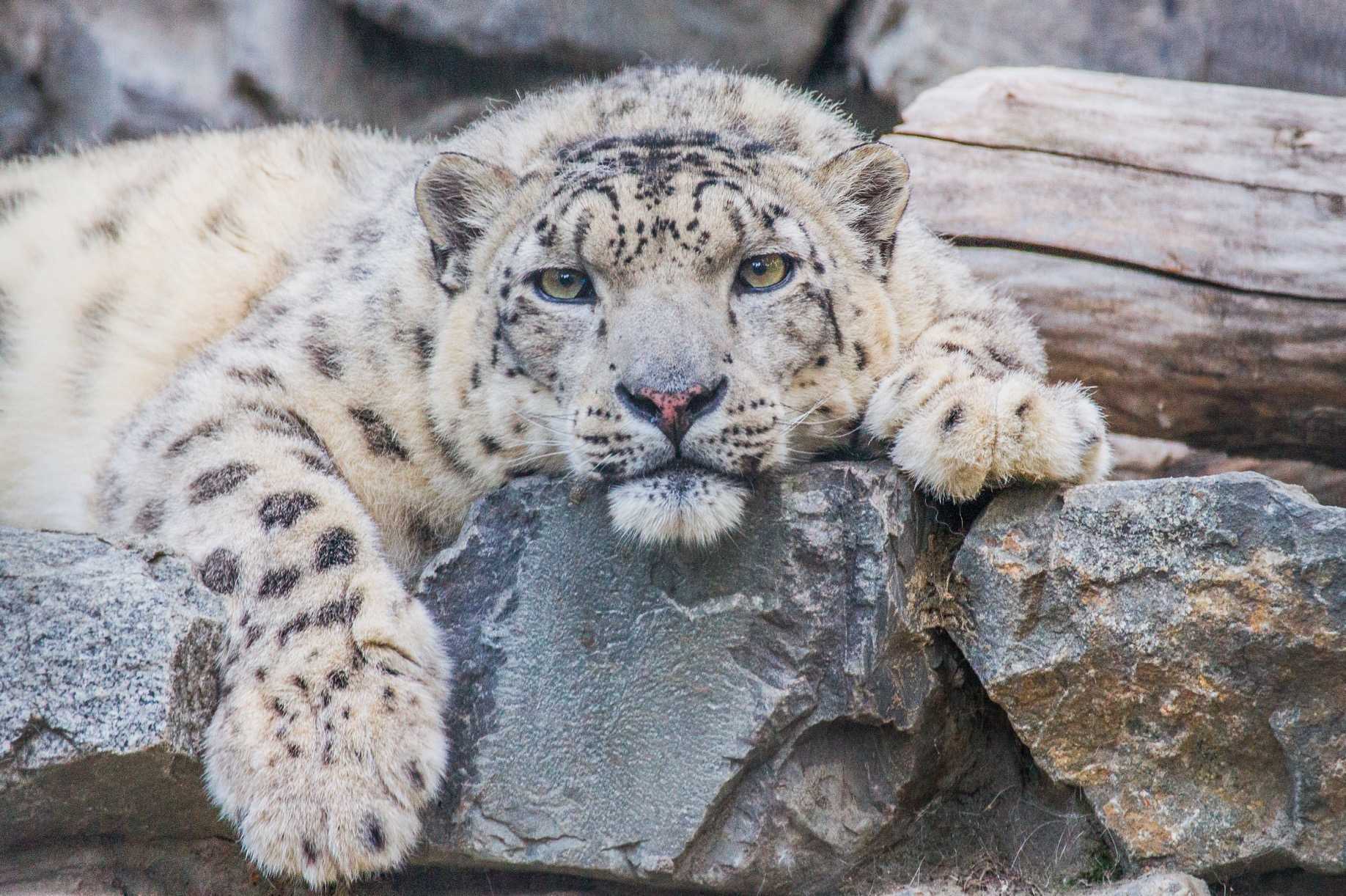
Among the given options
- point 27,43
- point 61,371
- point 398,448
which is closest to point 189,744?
point 398,448

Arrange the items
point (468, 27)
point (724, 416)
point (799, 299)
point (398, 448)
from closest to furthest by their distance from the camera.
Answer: point (724, 416), point (799, 299), point (398, 448), point (468, 27)

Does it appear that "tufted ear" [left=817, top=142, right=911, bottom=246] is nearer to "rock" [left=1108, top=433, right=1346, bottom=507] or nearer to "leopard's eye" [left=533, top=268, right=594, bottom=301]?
"leopard's eye" [left=533, top=268, right=594, bottom=301]

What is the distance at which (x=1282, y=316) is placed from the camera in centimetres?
471

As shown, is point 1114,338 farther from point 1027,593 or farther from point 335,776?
point 335,776

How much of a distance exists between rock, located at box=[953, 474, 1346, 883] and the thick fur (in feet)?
0.81

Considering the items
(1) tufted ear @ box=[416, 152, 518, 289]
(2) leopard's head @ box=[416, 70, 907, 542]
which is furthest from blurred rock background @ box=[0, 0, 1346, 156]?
Answer: (2) leopard's head @ box=[416, 70, 907, 542]

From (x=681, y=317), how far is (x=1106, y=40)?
443 cm

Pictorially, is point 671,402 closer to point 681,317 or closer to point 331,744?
point 681,317

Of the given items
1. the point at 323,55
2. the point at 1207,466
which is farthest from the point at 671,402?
the point at 323,55

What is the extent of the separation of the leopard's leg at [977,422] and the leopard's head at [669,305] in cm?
15

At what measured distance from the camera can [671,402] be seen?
3.06m

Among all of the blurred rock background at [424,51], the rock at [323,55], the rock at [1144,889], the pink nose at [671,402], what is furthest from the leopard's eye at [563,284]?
the rock at [323,55]

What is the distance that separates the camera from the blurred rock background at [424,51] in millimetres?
7168

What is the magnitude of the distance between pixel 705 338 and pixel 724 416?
20 cm
